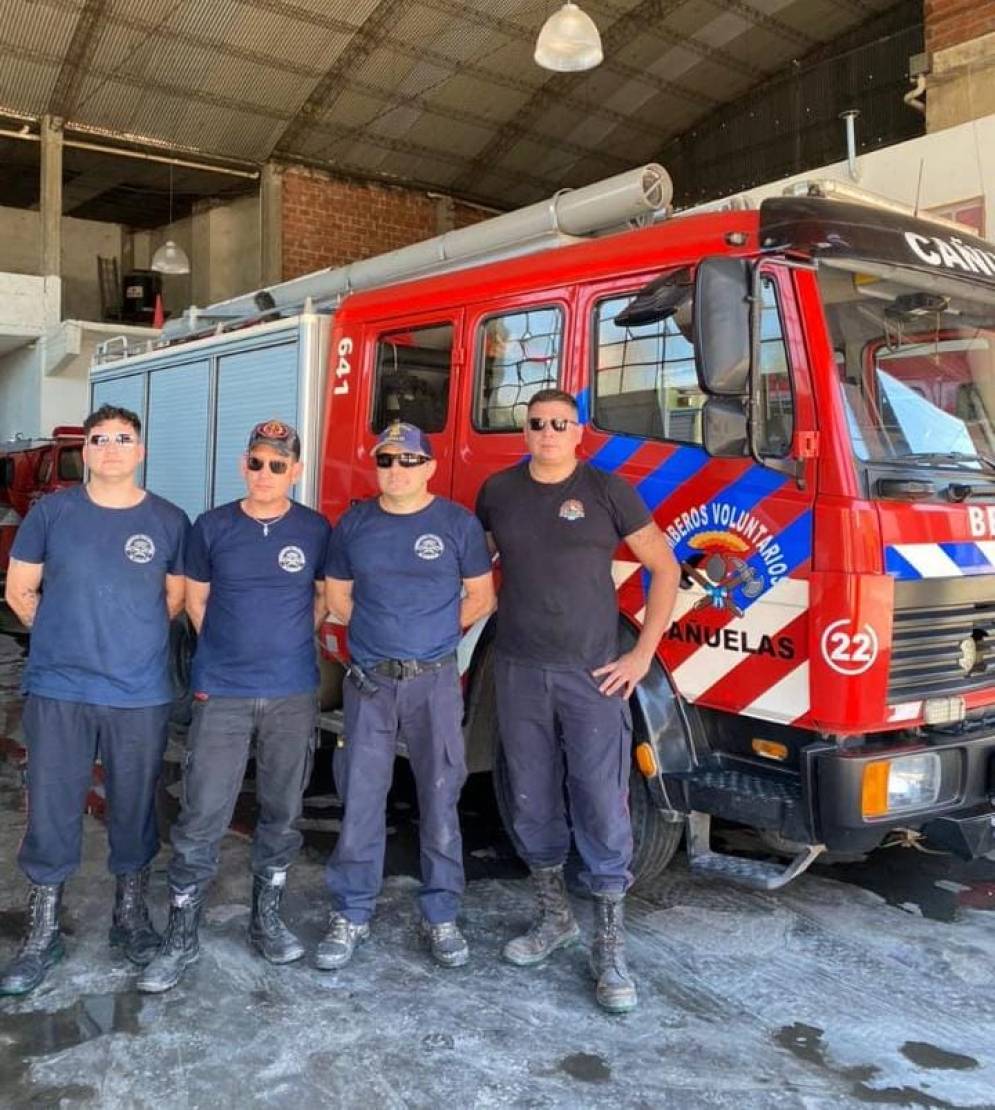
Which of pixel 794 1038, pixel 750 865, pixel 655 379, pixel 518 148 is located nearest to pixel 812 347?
pixel 655 379

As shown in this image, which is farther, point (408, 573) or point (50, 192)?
point (50, 192)

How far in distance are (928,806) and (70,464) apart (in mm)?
10162

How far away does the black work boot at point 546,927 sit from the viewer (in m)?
3.58

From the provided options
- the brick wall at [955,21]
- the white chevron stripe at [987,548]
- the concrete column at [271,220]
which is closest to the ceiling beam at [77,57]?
the concrete column at [271,220]

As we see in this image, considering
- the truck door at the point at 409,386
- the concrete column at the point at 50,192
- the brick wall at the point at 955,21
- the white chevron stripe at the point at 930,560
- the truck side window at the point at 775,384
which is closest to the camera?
the white chevron stripe at the point at 930,560

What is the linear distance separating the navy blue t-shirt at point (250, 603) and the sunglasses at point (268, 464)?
6.2 inches

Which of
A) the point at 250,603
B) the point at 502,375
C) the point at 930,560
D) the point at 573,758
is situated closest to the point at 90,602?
the point at 250,603

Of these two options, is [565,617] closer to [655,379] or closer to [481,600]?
[481,600]

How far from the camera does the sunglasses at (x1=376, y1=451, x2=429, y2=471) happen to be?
3529 mm

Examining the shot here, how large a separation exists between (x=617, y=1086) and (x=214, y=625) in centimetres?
187

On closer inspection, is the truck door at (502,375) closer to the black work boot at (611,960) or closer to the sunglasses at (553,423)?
the sunglasses at (553,423)

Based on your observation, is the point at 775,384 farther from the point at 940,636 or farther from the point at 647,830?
the point at 647,830

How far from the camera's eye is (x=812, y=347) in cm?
340

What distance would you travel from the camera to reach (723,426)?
3322 mm
